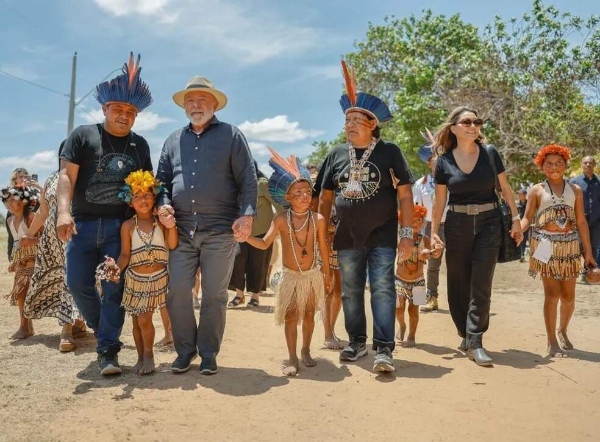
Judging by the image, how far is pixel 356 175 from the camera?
5262 millimetres

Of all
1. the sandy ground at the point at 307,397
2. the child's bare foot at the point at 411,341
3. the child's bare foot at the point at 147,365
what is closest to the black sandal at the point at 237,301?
the sandy ground at the point at 307,397

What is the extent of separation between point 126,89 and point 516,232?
3.68 m

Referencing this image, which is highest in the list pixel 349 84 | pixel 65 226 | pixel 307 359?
pixel 349 84

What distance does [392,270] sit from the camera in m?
5.25

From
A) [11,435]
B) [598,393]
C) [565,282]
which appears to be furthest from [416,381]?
[11,435]

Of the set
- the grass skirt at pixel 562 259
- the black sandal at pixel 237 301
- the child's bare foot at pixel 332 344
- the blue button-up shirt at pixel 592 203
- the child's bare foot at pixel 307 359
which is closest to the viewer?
the child's bare foot at pixel 307 359

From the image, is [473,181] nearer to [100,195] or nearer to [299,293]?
[299,293]

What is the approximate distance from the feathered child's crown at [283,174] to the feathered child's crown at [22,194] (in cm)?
310

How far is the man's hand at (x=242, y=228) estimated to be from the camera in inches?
188

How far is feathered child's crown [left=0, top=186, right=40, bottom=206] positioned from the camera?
666cm

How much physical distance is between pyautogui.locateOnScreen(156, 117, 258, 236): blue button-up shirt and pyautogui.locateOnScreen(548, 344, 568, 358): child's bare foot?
312cm

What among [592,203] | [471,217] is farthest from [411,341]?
[592,203]

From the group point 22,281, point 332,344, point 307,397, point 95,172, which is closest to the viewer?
point 307,397

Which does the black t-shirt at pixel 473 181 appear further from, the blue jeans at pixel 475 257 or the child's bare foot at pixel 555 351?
the child's bare foot at pixel 555 351
